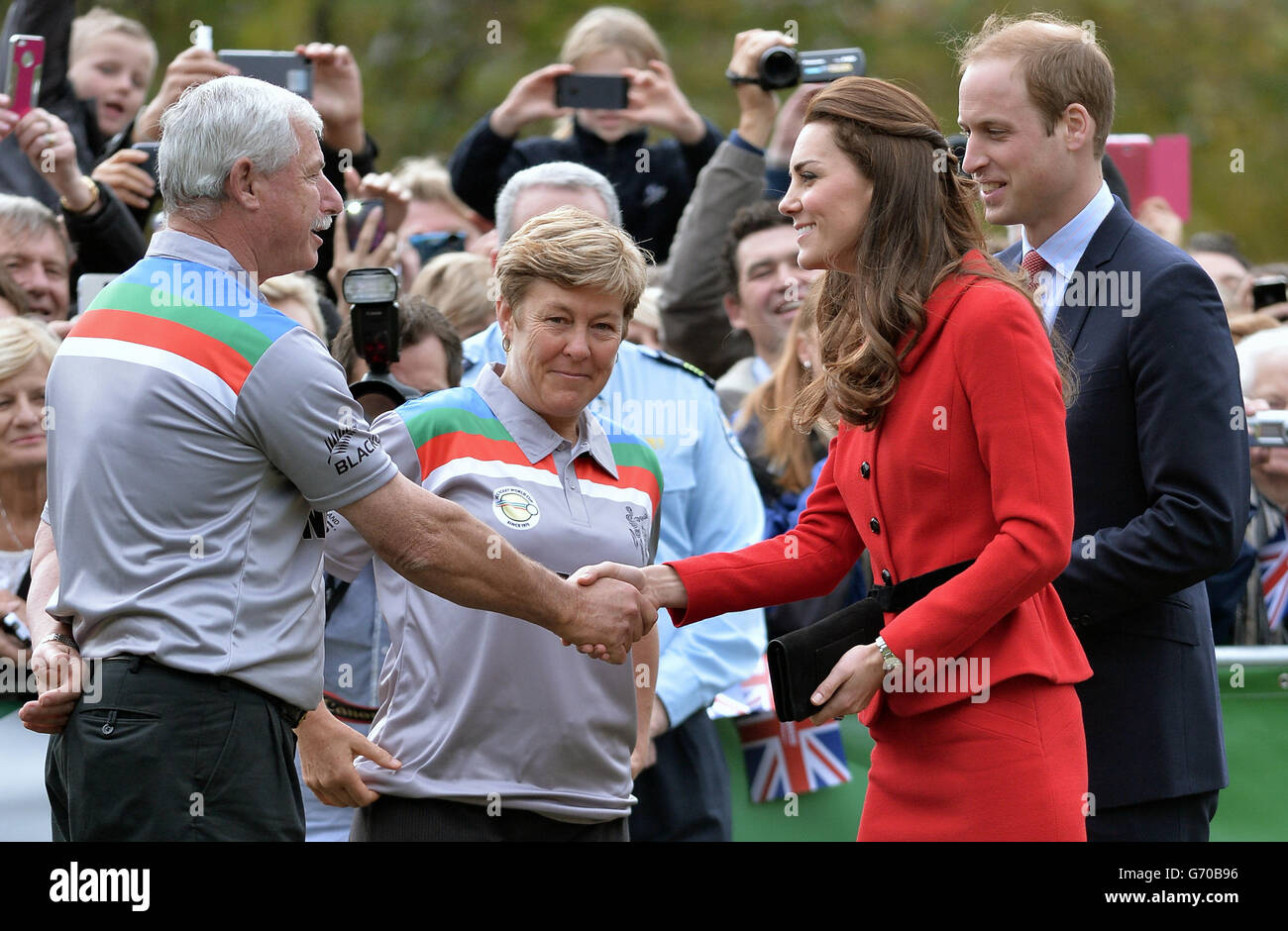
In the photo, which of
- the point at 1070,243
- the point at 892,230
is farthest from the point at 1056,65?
the point at 892,230

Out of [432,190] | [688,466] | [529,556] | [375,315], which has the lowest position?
[529,556]

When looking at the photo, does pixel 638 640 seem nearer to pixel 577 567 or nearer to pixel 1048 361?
pixel 577 567

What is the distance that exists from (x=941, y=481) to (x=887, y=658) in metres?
0.35

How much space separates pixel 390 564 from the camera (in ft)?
11.2

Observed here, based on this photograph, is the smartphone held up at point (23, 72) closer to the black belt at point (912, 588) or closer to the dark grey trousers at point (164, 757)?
the dark grey trousers at point (164, 757)

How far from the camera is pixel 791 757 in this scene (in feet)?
17.2

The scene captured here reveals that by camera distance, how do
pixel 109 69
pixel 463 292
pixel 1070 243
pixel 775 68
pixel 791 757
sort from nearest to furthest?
pixel 1070 243 → pixel 791 757 → pixel 463 292 → pixel 775 68 → pixel 109 69

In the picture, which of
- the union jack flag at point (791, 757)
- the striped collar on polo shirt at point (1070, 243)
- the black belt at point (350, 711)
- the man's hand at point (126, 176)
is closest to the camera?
the striped collar on polo shirt at point (1070, 243)

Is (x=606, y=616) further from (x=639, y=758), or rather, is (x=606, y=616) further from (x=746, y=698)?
(x=746, y=698)

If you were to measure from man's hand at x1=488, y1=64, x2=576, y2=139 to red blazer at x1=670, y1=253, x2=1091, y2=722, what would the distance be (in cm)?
350

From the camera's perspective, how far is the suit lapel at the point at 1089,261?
3621 mm

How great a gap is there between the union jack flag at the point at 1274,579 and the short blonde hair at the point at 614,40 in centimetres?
313
